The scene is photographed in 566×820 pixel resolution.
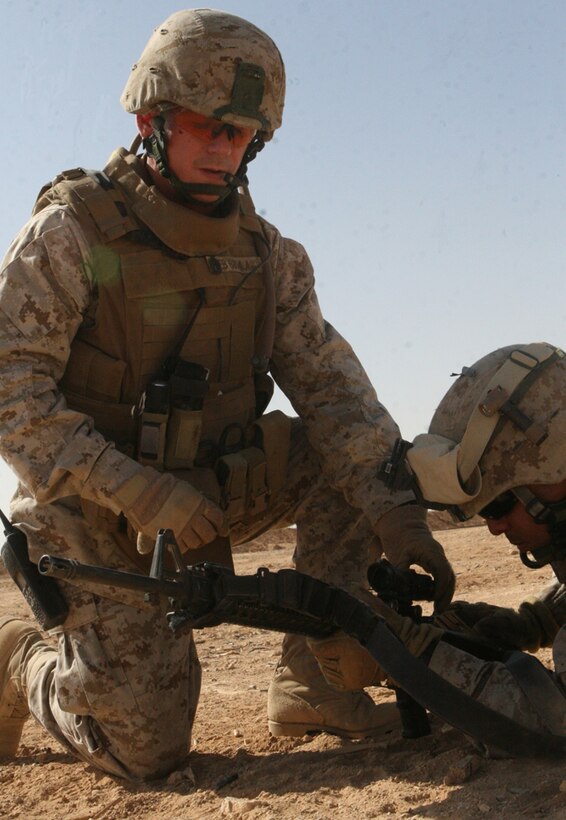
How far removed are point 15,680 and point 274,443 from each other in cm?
146

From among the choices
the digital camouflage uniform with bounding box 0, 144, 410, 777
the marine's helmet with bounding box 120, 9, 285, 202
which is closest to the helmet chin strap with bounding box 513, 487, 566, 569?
the digital camouflage uniform with bounding box 0, 144, 410, 777

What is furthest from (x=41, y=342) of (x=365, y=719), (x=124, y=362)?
(x=365, y=719)

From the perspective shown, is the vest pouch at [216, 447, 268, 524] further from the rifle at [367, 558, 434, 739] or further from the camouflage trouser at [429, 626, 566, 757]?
the camouflage trouser at [429, 626, 566, 757]

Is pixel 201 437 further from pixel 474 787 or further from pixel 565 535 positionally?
pixel 474 787

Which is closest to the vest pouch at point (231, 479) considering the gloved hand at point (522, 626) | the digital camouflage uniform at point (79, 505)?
the digital camouflage uniform at point (79, 505)

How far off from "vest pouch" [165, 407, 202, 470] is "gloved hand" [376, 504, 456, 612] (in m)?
0.83

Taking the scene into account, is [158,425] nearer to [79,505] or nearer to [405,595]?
[79,505]

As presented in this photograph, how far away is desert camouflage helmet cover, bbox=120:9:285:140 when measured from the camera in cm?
460

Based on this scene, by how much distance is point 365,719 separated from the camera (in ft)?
14.7

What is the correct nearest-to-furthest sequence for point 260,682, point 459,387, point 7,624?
point 459,387 < point 7,624 < point 260,682

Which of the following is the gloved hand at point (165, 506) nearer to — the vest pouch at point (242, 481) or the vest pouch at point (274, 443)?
the vest pouch at point (242, 481)

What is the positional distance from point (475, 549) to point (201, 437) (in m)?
5.10

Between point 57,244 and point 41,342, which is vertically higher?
point 57,244

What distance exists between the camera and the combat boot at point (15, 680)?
4898 millimetres
